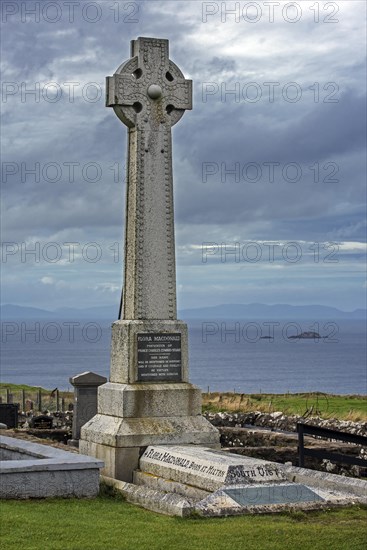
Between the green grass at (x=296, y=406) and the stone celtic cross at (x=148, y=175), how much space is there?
10519 millimetres

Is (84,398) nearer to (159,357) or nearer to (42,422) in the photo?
(42,422)

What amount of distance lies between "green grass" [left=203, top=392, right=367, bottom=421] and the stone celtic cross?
10.5 meters

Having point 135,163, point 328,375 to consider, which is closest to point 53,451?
point 135,163

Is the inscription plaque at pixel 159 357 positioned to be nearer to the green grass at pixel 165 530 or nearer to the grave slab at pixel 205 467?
the grave slab at pixel 205 467

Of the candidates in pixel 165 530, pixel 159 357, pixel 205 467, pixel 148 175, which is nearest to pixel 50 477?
pixel 205 467

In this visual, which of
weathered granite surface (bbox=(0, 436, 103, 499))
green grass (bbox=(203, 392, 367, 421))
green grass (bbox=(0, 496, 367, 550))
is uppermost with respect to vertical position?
green grass (bbox=(203, 392, 367, 421))

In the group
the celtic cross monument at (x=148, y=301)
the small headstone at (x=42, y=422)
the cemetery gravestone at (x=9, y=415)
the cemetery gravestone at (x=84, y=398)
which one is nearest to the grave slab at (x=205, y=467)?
the celtic cross monument at (x=148, y=301)

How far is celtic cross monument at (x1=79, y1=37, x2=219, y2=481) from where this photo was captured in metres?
16.3

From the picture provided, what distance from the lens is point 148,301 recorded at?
16.8m

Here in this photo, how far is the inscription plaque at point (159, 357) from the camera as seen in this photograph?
16.6m

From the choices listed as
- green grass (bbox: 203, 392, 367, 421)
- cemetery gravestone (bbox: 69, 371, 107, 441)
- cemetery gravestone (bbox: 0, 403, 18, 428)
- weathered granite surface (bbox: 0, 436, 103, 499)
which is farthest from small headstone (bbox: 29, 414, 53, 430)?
weathered granite surface (bbox: 0, 436, 103, 499)

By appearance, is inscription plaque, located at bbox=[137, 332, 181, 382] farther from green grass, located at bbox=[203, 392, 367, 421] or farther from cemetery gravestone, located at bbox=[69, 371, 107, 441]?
green grass, located at bbox=[203, 392, 367, 421]

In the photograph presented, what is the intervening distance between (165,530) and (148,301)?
5549mm

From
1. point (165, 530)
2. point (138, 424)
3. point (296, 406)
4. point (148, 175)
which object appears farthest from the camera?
point (296, 406)
